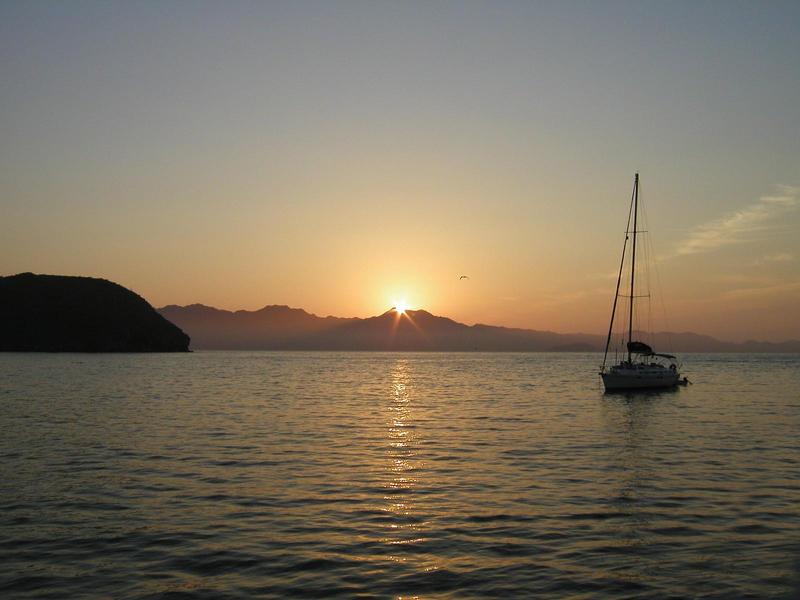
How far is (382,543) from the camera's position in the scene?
16.0 m

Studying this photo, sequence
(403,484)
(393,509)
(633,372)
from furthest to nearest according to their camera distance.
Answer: (633,372) < (403,484) < (393,509)

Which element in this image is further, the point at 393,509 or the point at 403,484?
the point at 403,484

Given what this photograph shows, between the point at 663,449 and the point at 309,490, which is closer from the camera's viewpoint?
the point at 309,490

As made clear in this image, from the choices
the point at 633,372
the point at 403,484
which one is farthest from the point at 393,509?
the point at 633,372

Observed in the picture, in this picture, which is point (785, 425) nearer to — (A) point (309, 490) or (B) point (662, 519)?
(B) point (662, 519)

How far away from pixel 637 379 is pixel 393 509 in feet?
199

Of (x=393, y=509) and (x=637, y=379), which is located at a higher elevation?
(x=637, y=379)

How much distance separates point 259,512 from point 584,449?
59.5ft

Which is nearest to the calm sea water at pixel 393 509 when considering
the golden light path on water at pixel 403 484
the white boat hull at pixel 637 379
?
the golden light path on water at pixel 403 484

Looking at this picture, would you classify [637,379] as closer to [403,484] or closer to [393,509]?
[403,484]

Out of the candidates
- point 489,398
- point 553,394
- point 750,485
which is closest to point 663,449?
point 750,485

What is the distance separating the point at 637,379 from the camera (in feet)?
243

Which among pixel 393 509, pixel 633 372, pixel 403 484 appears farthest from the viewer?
pixel 633 372

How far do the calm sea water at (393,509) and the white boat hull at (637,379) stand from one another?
99.9 ft
